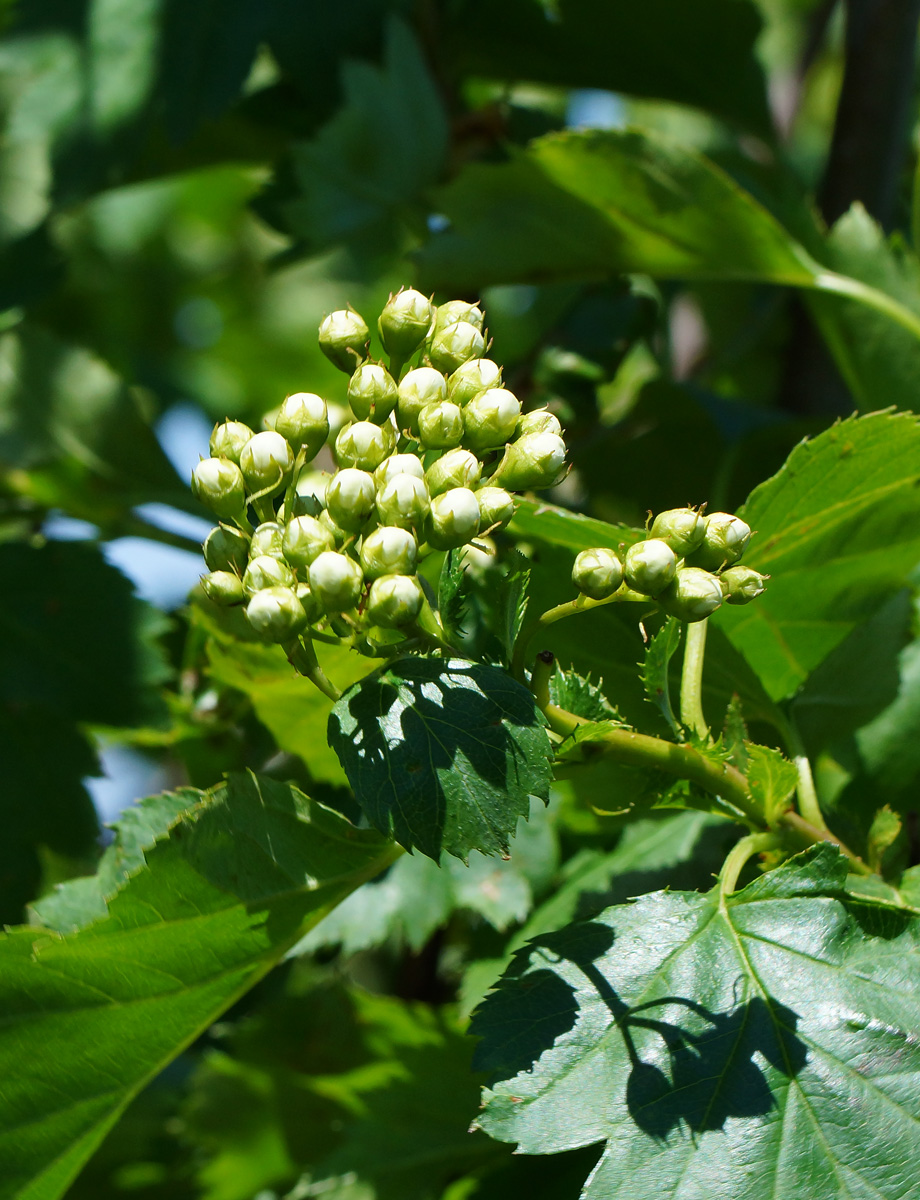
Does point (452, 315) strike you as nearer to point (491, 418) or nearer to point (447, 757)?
point (491, 418)

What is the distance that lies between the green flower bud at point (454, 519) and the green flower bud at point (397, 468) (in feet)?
0.09

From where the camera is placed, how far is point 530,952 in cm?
79

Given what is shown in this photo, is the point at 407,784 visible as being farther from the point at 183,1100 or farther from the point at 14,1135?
the point at 183,1100

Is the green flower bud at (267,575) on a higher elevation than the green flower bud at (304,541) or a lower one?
lower

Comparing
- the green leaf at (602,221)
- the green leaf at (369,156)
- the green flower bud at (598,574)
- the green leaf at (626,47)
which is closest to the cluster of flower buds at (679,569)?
the green flower bud at (598,574)

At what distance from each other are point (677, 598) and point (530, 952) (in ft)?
0.87

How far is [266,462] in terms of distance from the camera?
2.46 ft

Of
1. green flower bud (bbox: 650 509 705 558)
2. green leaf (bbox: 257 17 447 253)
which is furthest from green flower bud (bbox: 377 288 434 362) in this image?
green leaf (bbox: 257 17 447 253)

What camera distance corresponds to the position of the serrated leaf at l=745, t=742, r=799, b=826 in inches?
31.4

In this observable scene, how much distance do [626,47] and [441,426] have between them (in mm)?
1125

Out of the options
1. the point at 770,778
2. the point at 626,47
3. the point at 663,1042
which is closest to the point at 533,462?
the point at 770,778

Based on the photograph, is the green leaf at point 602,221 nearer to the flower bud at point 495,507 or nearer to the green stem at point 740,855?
the flower bud at point 495,507

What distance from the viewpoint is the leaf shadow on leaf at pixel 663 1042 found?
74 cm

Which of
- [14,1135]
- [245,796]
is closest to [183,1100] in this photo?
[14,1135]
